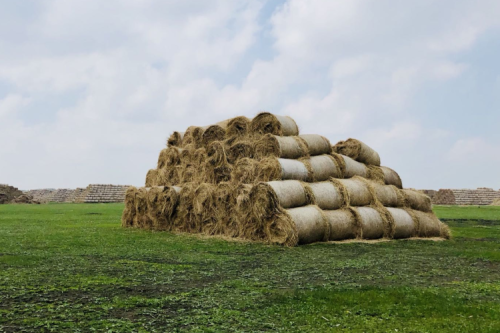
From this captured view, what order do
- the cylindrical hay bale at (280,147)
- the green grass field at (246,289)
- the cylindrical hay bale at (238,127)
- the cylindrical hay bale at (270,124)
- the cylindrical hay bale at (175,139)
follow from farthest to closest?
the cylindrical hay bale at (175,139) → the cylindrical hay bale at (238,127) → the cylindrical hay bale at (270,124) → the cylindrical hay bale at (280,147) → the green grass field at (246,289)

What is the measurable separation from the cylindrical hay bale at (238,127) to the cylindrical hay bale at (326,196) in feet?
9.89

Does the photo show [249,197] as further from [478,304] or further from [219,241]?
[478,304]

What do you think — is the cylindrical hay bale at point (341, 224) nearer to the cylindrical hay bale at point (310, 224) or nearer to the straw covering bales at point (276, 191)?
the straw covering bales at point (276, 191)

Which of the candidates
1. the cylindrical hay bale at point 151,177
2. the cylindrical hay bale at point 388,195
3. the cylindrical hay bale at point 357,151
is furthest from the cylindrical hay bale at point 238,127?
the cylindrical hay bale at point 151,177

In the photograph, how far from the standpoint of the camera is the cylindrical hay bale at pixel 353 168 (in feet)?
46.5

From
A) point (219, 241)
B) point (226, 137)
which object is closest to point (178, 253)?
point (219, 241)

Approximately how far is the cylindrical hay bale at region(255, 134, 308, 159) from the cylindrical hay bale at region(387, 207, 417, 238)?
10.2 feet

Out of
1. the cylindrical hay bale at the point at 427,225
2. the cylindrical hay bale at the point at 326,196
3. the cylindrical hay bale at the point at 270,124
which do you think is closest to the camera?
the cylindrical hay bale at the point at 326,196

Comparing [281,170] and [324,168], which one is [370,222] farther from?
[281,170]

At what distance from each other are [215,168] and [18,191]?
45.4 meters

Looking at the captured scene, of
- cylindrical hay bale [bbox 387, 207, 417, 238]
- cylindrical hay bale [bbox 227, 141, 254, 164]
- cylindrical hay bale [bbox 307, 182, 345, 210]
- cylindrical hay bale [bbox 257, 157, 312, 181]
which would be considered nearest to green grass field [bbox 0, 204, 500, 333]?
cylindrical hay bale [bbox 307, 182, 345, 210]

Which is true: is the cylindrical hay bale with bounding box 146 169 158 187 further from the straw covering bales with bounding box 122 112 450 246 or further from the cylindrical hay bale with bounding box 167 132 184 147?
the cylindrical hay bale with bounding box 167 132 184 147

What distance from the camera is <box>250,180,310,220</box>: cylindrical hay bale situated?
11.5 meters

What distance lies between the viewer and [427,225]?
14242 mm
